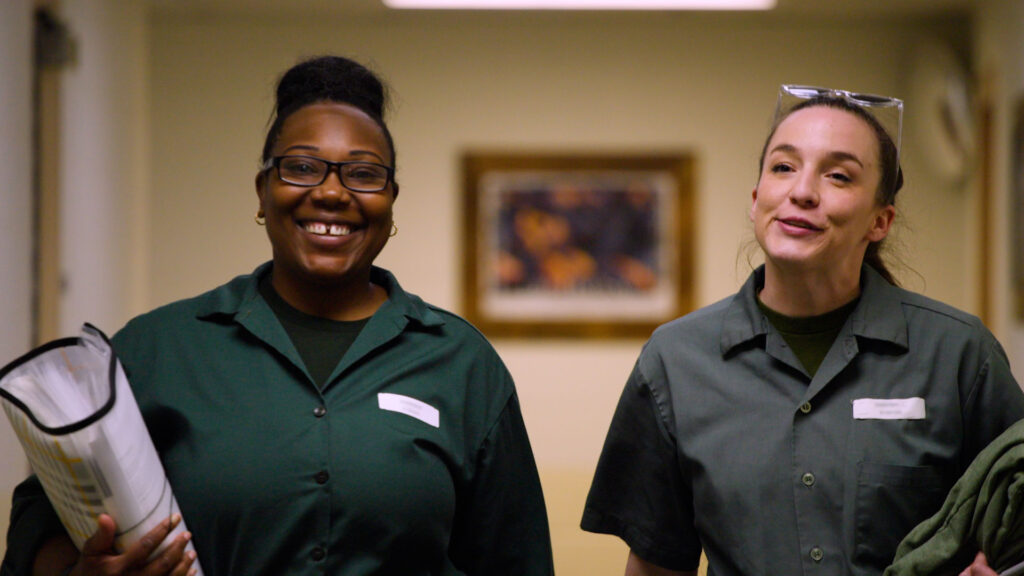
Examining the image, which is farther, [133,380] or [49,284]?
[49,284]

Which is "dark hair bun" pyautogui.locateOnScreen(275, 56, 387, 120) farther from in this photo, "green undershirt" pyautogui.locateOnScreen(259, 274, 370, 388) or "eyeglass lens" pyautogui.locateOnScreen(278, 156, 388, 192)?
"green undershirt" pyautogui.locateOnScreen(259, 274, 370, 388)

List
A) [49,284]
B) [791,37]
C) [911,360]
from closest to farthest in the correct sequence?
[911,360] → [49,284] → [791,37]

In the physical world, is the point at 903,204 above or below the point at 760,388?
above

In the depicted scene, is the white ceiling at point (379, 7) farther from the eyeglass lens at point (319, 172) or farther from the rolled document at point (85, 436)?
the rolled document at point (85, 436)

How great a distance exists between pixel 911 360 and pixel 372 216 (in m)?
0.85

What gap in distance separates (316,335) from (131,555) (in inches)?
17.6

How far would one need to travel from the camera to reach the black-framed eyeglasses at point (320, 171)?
160 centimetres

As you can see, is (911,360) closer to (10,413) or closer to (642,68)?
(10,413)

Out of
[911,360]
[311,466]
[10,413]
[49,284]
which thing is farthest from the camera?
[49,284]

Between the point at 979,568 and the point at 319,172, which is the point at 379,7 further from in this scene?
the point at 979,568

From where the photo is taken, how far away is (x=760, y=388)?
162 cm

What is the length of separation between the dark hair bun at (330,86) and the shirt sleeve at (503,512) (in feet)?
1.78

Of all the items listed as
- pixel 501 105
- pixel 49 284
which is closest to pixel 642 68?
pixel 501 105

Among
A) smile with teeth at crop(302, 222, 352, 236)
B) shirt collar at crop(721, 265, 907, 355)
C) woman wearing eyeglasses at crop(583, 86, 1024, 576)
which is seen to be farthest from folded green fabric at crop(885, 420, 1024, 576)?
smile with teeth at crop(302, 222, 352, 236)
